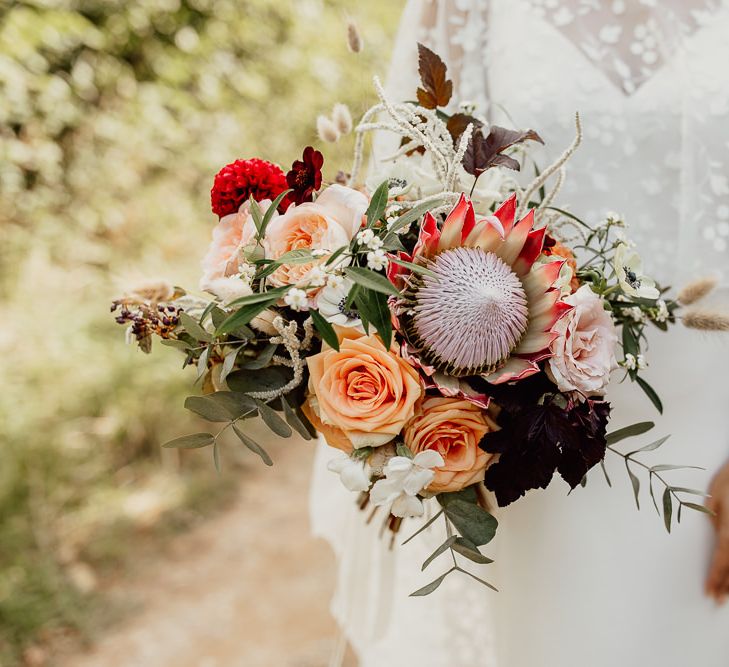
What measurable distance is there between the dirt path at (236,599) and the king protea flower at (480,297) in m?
1.88

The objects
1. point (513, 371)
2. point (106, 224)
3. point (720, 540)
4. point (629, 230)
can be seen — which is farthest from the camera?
point (106, 224)

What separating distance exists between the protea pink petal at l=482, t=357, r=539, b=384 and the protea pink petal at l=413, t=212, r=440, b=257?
6.3 inches

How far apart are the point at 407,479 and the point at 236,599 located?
2034 millimetres

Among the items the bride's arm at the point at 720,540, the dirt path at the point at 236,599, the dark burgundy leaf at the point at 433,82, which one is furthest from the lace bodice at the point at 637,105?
the dirt path at the point at 236,599

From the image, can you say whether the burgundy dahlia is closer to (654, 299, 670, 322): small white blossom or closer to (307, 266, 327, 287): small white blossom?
(307, 266, 327, 287): small white blossom

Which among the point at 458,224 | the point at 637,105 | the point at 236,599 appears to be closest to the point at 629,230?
the point at 637,105

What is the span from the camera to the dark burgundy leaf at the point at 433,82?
96cm

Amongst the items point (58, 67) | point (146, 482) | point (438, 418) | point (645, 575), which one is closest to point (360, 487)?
point (438, 418)

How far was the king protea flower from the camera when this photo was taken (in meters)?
0.80

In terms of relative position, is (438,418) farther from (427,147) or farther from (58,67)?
(58,67)

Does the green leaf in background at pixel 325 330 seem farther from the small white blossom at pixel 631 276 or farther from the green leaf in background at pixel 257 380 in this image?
the small white blossom at pixel 631 276

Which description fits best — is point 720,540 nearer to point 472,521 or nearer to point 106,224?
point 472,521

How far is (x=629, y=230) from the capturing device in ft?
4.05

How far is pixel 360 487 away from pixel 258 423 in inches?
115
